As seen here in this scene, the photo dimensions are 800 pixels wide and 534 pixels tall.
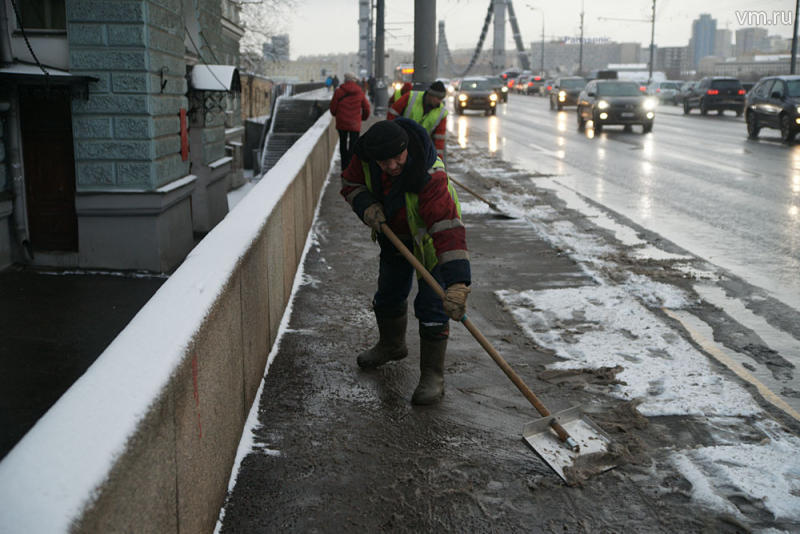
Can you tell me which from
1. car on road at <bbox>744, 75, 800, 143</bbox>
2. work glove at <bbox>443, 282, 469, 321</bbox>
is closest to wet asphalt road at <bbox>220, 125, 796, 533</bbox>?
work glove at <bbox>443, 282, 469, 321</bbox>

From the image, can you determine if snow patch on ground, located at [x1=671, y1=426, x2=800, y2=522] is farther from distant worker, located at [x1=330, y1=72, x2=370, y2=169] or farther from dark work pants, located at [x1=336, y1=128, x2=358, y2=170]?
dark work pants, located at [x1=336, y1=128, x2=358, y2=170]

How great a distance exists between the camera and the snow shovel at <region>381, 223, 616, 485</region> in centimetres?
367

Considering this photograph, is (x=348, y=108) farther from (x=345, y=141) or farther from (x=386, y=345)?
(x=386, y=345)

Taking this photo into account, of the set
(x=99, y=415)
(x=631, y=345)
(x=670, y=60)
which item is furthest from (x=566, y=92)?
(x=670, y=60)

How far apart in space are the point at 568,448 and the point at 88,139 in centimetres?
836

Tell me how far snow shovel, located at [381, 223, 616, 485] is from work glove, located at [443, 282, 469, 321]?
A: 46mm

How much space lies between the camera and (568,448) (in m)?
3.80

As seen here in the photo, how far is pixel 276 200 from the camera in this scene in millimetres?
5730

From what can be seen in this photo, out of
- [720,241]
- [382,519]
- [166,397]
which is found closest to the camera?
[166,397]

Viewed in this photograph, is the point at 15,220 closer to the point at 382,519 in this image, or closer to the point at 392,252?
the point at 392,252

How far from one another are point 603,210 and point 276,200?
6434mm

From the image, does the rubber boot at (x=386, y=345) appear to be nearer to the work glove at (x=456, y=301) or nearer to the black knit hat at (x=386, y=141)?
the work glove at (x=456, y=301)

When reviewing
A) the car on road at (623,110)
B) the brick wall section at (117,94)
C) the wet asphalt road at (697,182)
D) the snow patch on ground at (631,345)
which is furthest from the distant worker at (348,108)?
the car on road at (623,110)

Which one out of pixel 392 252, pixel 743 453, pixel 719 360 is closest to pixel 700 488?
pixel 743 453
